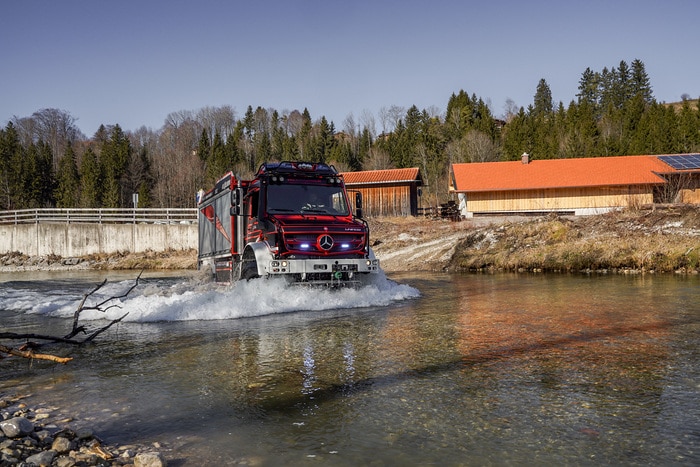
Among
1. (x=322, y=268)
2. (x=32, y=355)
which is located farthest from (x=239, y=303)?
(x=32, y=355)

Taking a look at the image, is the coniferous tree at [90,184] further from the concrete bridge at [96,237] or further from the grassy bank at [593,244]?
Result: the grassy bank at [593,244]

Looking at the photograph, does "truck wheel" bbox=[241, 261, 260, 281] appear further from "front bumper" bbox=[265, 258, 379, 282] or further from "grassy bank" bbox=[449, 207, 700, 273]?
"grassy bank" bbox=[449, 207, 700, 273]

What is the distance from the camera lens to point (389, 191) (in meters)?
52.7

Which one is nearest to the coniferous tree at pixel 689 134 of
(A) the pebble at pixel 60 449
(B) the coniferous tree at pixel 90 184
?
(B) the coniferous tree at pixel 90 184

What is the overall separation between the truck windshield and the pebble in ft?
27.0

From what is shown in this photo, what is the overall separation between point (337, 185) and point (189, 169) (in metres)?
71.2

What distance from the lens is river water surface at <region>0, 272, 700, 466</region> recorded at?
3.82 meters

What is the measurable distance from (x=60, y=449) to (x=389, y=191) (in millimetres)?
49549

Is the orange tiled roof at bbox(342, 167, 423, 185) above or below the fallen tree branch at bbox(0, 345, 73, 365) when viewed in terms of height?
above

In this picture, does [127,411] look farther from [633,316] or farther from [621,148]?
[621,148]

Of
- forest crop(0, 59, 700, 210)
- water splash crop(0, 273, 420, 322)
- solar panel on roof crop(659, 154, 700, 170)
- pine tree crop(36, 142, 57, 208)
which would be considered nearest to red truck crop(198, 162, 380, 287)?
water splash crop(0, 273, 420, 322)

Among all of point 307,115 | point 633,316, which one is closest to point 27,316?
point 633,316

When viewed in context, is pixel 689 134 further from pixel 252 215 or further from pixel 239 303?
pixel 239 303

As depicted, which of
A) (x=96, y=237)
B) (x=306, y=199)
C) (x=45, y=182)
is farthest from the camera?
(x=45, y=182)
